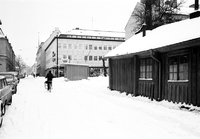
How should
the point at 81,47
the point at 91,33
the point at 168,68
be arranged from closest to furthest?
the point at 168,68 → the point at 81,47 → the point at 91,33

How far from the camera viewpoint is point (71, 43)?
191 feet

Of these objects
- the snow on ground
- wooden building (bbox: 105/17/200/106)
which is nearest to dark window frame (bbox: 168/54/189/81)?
wooden building (bbox: 105/17/200/106)

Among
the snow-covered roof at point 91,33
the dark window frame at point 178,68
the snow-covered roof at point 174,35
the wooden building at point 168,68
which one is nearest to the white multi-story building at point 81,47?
the snow-covered roof at point 91,33

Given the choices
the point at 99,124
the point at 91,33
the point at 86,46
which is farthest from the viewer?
the point at 91,33

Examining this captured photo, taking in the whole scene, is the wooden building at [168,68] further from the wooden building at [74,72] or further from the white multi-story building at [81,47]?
the white multi-story building at [81,47]

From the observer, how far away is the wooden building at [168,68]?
341 inches

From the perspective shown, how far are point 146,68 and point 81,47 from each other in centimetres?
4830

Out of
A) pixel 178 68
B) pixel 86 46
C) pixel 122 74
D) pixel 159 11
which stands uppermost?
pixel 159 11

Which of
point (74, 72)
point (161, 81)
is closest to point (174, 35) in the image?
point (161, 81)

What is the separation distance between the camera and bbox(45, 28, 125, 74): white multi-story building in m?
57.2

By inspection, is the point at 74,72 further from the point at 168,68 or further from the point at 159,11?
the point at 168,68

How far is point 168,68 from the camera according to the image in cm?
1034

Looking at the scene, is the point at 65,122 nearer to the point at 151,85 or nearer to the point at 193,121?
the point at 193,121

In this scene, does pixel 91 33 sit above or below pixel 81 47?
above
